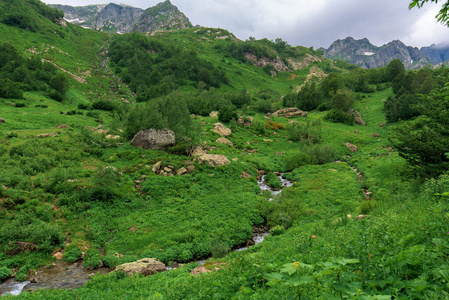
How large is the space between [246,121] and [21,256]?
46280mm

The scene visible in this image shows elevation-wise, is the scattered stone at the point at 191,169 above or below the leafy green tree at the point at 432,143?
below

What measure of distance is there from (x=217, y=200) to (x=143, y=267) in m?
11.3

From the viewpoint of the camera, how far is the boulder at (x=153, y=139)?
110ft

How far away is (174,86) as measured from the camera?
102688mm

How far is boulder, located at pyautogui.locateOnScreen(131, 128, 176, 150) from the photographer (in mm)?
33500

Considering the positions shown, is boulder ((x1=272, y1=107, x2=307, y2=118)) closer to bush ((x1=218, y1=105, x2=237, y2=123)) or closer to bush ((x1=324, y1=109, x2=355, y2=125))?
bush ((x1=324, y1=109, x2=355, y2=125))

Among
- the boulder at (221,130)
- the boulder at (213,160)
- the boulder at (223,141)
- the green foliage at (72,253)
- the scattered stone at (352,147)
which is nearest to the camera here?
the green foliage at (72,253)

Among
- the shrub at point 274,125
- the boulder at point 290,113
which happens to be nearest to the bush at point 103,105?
the shrub at point 274,125

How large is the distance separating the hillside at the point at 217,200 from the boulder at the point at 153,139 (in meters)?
0.46

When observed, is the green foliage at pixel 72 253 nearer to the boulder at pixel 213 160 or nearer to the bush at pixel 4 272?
the bush at pixel 4 272

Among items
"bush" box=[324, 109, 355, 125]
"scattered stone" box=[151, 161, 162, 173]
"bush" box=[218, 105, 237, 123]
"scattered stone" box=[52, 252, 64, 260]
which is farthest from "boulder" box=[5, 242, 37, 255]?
"bush" box=[324, 109, 355, 125]

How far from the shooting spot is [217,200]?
2439cm

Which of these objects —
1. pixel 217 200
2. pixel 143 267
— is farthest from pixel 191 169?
pixel 143 267

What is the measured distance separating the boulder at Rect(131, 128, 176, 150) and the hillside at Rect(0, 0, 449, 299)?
0.46m
